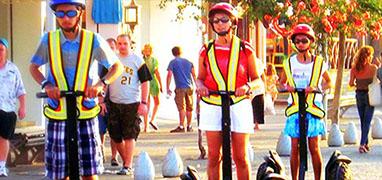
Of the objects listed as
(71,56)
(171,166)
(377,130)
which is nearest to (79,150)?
(71,56)

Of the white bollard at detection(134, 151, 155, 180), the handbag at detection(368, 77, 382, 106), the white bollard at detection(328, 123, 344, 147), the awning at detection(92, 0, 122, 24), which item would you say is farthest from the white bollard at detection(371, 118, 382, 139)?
the white bollard at detection(134, 151, 155, 180)

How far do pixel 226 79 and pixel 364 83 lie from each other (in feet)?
24.8

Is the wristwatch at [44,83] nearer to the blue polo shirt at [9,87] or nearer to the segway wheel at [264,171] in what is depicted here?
the segway wheel at [264,171]

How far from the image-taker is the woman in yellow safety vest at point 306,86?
10.2 metres

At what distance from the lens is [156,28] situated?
81.6 ft

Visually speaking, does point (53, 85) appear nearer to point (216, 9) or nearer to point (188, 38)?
point (216, 9)

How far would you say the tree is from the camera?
16266 mm

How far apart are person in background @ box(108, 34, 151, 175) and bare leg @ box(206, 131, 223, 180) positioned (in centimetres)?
395

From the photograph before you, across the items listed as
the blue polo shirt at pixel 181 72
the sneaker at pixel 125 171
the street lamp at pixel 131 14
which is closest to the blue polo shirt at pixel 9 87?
the sneaker at pixel 125 171

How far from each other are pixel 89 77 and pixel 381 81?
8.38 m

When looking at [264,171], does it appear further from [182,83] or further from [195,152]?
[182,83]

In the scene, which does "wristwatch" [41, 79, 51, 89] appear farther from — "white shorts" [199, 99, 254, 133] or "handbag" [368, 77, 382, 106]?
"handbag" [368, 77, 382, 106]

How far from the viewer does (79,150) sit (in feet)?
24.3


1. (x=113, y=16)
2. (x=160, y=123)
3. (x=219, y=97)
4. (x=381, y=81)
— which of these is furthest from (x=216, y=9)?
(x=160, y=123)
